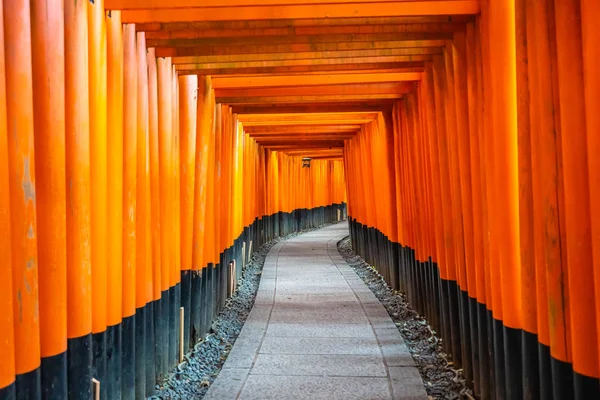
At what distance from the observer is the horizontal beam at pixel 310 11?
4.27 m

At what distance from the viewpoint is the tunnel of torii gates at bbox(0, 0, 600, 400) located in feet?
8.56

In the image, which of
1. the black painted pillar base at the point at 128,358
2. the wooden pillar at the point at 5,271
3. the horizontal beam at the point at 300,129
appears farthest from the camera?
the horizontal beam at the point at 300,129

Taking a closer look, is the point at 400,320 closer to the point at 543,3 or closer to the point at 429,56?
the point at 429,56

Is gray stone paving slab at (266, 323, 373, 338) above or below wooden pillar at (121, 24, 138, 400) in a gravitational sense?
below

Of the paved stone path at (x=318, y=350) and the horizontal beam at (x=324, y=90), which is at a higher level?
the horizontal beam at (x=324, y=90)

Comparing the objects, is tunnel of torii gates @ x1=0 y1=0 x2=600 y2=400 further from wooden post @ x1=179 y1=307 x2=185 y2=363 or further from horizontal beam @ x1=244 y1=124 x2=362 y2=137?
horizontal beam @ x1=244 y1=124 x2=362 y2=137

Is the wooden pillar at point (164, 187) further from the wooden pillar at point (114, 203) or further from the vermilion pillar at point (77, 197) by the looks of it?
the vermilion pillar at point (77, 197)

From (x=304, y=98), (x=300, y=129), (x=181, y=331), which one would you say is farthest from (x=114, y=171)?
(x=300, y=129)

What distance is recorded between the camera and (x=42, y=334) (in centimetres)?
294

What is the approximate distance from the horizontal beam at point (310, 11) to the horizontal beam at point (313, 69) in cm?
171

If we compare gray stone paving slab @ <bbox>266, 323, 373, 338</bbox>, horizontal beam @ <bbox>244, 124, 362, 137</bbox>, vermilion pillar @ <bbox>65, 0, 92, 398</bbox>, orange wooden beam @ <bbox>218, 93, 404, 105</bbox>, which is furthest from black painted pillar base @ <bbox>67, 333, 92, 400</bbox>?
horizontal beam @ <bbox>244, 124, 362, 137</bbox>

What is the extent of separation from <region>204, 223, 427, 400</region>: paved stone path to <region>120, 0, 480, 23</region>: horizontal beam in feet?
10.4

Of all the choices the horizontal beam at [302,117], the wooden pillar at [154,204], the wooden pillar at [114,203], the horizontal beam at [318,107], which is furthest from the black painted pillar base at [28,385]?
the horizontal beam at [302,117]

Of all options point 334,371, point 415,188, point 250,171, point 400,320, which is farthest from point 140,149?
point 250,171
